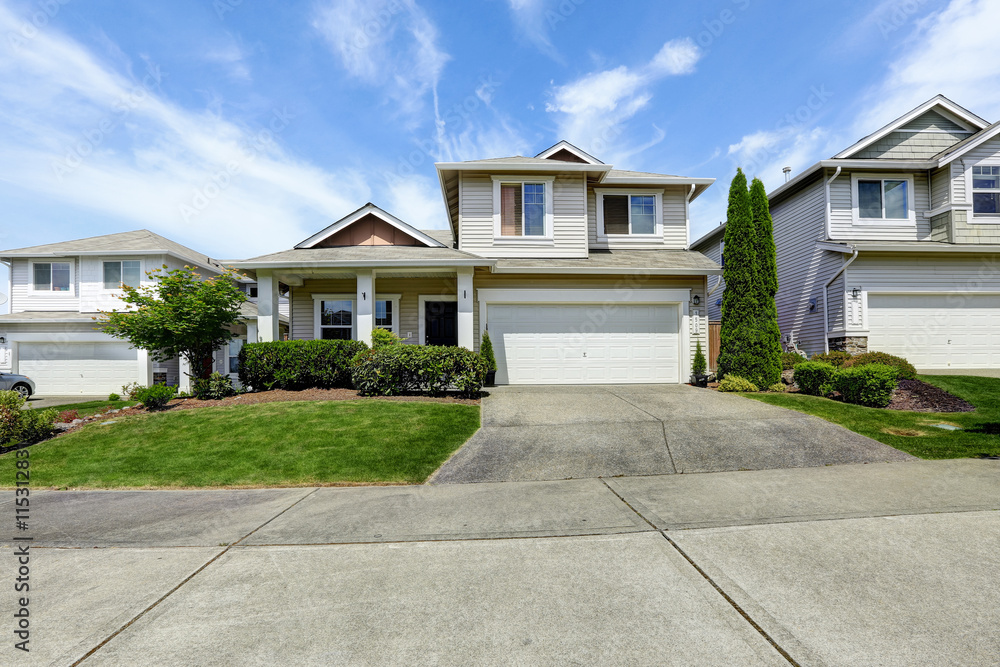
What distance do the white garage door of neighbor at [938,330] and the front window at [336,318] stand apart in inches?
605

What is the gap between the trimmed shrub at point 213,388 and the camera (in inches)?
410

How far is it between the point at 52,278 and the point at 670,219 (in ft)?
75.7

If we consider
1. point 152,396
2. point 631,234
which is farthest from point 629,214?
point 152,396

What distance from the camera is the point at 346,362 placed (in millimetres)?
10672

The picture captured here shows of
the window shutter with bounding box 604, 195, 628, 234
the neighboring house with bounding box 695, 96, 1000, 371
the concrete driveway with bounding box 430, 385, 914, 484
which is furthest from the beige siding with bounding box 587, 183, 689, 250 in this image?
the concrete driveway with bounding box 430, 385, 914, 484

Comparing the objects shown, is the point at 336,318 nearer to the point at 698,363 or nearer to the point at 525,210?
the point at 525,210

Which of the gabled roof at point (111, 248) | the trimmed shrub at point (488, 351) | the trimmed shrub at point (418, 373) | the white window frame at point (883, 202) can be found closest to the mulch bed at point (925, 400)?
the white window frame at point (883, 202)

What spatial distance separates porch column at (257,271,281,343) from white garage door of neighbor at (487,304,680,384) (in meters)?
5.51

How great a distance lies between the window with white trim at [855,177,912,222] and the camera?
14.7 meters

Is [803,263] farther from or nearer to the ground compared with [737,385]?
farther from the ground

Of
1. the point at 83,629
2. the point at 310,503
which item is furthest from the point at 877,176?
the point at 83,629

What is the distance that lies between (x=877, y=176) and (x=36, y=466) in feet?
70.6

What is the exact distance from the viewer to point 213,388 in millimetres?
10414

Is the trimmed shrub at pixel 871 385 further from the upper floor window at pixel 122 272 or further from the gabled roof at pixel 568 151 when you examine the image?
the upper floor window at pixel 122 272
